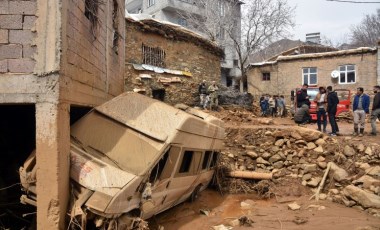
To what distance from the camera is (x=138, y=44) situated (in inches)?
637

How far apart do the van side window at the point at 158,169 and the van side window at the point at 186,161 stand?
0.68m

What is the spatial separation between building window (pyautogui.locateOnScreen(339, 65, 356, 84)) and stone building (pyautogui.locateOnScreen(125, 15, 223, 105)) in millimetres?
9892

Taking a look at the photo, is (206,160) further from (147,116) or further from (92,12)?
(92,12)

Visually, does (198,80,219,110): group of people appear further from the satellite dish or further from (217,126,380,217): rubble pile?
the satellite dish

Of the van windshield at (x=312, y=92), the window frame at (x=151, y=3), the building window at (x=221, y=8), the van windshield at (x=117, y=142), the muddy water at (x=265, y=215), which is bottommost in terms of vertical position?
the muddy water at (x=265, y=215)

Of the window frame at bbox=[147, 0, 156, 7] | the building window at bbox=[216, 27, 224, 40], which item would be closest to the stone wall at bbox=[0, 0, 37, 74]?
the building window at bbox=[216, 27, 224, 40]

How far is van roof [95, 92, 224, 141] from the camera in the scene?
551 cm

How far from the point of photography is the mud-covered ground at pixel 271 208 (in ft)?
23.6

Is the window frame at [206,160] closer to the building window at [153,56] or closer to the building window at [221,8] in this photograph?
the building window at [153,56]

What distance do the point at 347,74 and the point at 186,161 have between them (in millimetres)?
21501

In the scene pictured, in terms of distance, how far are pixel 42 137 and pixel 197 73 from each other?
15.6 meters

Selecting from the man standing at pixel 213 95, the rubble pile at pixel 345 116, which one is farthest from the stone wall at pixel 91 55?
the rubble pile at pixel 345 116

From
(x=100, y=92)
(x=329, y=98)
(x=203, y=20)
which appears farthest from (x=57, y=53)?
(x=203, y=20)

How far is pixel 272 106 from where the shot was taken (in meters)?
20.6
